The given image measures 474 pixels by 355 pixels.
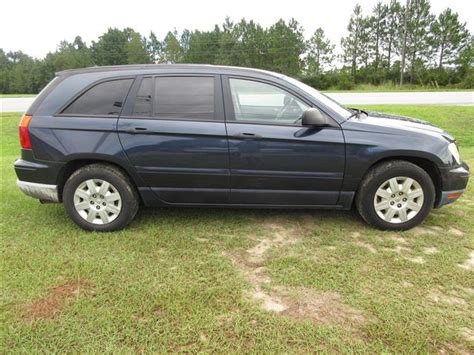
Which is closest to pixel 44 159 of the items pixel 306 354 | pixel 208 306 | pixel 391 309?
pixel 208 306

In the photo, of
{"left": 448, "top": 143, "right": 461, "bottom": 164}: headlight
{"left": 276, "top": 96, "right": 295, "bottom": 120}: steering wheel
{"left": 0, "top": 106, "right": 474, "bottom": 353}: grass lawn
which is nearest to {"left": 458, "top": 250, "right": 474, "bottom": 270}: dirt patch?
{"left": 0, "top": 106, "right": 474, "bottom": 353}: grass lawn

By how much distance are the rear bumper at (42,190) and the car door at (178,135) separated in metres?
0.90

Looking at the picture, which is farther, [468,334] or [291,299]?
[291,299]

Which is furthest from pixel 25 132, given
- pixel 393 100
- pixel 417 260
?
pixel 393 100

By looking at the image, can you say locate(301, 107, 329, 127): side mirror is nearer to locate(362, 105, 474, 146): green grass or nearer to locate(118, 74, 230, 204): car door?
locate(118, 74, 230, 204): car door

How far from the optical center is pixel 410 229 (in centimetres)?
374

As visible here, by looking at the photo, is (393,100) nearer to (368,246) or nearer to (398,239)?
(398,239)

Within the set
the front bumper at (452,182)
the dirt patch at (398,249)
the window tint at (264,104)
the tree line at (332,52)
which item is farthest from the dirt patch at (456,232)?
the tree line at (332,52)

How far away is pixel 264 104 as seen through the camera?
3.72 metres

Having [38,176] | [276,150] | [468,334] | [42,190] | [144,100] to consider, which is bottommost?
[468,334]

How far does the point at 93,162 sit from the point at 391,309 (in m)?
2.99

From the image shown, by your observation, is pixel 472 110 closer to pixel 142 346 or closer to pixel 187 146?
pixel 187 146

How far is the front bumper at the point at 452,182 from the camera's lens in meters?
→ 3.64

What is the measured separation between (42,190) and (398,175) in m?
3.56
